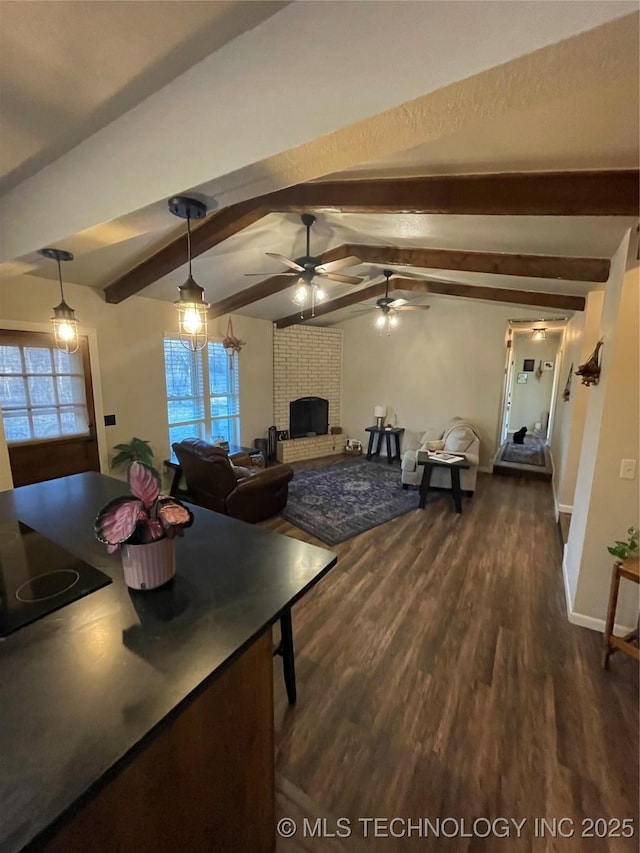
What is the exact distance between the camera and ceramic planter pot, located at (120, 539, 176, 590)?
1.11 metres

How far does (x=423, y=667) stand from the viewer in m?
2.09

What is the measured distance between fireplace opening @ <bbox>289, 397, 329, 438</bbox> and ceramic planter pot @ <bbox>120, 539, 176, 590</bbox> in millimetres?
5405

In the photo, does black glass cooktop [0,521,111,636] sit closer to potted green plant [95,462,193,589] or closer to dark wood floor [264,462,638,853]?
potted green plant [95,462,193,589]

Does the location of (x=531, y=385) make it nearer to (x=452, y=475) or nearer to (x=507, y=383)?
(x=507, y=383)

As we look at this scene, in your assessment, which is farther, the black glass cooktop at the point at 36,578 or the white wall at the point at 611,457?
the white wall at the point at 611,457

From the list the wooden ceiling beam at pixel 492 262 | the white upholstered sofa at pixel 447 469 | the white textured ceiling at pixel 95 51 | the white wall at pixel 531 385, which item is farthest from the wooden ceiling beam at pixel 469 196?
the white wall at pixel 531 385

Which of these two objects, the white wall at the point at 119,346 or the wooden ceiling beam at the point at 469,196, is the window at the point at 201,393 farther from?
the wooden ceiling beam at the point at 469,196

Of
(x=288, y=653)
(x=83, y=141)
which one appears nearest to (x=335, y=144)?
(x=83, y=141)

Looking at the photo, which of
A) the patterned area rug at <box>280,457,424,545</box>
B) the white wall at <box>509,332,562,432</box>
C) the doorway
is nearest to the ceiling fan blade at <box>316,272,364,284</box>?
the patterned area rug at <box>280,457,424,545</box>

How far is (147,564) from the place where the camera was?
1.14 m

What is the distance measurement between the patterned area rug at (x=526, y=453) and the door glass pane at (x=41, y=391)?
6477 mm

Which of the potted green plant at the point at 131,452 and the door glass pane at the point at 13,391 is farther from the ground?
the door glass pane at the point at 13,391

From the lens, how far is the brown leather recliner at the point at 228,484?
351 centimetres

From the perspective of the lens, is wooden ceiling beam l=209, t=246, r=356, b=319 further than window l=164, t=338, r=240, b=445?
No
